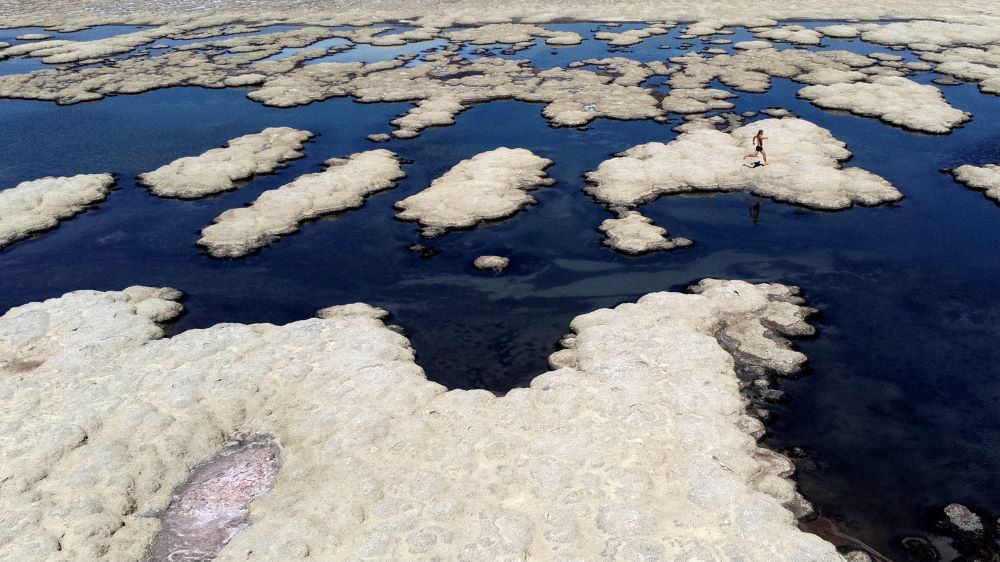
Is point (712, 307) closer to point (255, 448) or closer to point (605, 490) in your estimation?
point (605, 490)

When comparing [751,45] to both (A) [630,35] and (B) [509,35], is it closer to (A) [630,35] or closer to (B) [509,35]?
(A) [630,35]

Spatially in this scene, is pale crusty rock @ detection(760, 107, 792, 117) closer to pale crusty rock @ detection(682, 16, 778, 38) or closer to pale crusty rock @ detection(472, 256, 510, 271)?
pale crusty rock @ detection(682, 16, 778, 38)

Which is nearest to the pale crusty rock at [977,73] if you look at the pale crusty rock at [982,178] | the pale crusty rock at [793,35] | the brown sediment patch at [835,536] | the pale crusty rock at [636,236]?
the pale crusty rock at [793,35]

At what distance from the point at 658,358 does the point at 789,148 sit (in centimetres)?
2433

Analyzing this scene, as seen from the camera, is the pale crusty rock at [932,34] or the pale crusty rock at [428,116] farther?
the pale crusty rock at [932,34]

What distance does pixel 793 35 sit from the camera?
70.4 m

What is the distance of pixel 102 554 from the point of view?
16.4m

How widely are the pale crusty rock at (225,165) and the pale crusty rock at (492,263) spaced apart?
18171 mm

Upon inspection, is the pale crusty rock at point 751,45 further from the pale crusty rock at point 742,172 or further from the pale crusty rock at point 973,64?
the pale crusty rock at point 742,172

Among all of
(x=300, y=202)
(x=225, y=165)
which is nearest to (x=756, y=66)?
(x=300, y=202)

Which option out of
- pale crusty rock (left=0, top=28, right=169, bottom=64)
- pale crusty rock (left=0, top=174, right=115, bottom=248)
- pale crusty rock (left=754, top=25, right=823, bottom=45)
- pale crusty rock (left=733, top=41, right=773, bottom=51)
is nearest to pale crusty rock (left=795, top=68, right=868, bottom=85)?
pale crusty rock (left=733, top=41, right=773, bottom=51)

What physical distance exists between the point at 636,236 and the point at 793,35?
50643 mm

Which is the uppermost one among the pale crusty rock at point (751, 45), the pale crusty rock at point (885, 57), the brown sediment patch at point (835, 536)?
the pale crusty rock at point (751, 45)

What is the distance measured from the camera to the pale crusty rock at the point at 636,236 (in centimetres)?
3203
